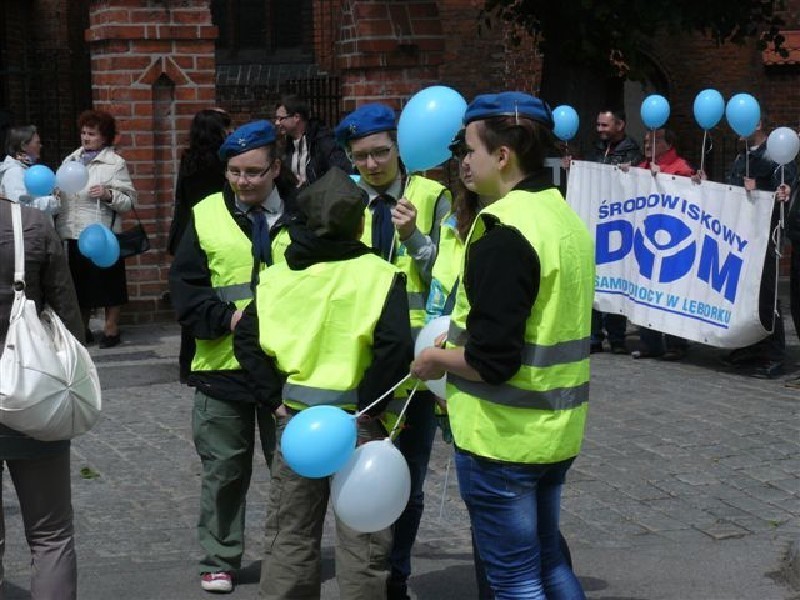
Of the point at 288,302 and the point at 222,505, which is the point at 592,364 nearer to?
the point at 222,505

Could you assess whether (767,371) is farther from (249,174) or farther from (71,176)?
(249,174)

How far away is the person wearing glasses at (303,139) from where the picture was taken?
35.4 ft

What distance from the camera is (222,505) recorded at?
20.0 ft

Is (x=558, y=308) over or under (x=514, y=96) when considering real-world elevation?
under

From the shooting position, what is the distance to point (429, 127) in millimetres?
5531

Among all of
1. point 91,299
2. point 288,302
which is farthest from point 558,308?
point 91,299

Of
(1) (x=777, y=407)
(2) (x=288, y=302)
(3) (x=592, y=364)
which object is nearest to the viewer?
(2) (x=288, y=302)

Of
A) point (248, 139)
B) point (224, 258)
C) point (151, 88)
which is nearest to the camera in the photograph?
point (248, 139)

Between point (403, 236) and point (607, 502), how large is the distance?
240 cm

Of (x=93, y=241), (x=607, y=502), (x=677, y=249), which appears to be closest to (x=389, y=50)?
(x=677, y=249)

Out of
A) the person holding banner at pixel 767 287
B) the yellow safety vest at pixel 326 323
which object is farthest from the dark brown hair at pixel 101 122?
the yellow safety vest at pixel 326 323

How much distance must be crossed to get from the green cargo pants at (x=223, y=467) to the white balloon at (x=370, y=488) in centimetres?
156

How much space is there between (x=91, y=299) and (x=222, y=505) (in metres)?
5.99

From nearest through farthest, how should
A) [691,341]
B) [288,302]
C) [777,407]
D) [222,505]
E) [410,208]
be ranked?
[288,302]
[410,208]
[222,505]
[777,407]
[691,341]
